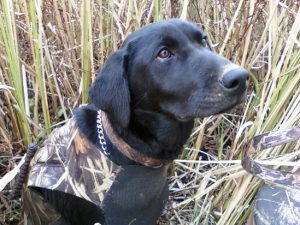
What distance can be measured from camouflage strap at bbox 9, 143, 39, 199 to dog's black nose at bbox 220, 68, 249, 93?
32.7 inches

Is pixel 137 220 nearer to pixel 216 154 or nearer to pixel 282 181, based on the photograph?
pixel 282 181

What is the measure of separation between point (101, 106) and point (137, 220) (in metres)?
0.46

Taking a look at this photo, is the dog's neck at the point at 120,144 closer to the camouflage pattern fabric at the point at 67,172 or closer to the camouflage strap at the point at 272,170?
the camouflage pattern fabric at the point at 67,172

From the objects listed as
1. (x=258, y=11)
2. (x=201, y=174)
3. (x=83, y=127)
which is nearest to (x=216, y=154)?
(x=201, y=174)

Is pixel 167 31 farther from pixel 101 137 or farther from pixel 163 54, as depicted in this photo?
pixel 101 137

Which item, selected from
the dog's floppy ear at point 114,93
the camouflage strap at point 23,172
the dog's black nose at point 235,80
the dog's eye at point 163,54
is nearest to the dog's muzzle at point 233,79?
the dog's black nose at point 235,80

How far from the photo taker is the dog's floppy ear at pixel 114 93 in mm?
1747

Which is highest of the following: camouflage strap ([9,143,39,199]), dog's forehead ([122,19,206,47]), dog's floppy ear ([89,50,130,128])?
dog's forehead ([122,19,206,47])

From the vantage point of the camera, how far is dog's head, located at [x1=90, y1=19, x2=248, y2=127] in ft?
5.44

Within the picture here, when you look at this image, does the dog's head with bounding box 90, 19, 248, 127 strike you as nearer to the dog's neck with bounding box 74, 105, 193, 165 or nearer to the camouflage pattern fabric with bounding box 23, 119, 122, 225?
the dog's neck with bounding box 74, 105, 193, 165

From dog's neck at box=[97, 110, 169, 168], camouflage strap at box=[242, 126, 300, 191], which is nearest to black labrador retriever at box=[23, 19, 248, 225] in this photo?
dog's neck at box=[97, 110, 169, 168]

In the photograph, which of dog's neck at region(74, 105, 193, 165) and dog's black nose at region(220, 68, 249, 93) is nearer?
dog's black nose at region(220, 68, 249, 93)

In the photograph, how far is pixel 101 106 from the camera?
5.77ft

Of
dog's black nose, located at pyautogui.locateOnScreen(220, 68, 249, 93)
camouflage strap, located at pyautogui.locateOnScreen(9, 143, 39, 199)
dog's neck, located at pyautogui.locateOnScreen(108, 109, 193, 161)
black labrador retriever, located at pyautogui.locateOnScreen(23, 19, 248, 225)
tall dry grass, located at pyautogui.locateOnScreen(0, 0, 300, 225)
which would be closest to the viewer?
dog's black nose, located at pyautogui.locateOnScreen(220, 68, 249, 93)
